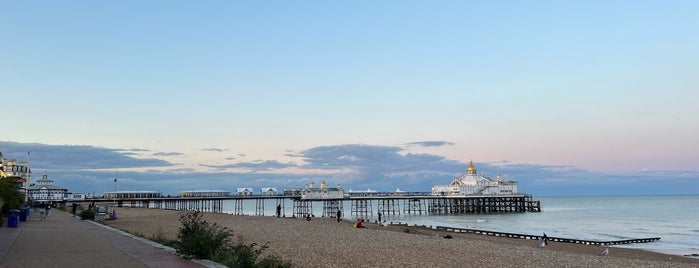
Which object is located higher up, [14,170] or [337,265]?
[14,170]

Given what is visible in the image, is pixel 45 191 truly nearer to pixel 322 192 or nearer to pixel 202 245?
pixel 322 192

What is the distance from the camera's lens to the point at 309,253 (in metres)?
17.1

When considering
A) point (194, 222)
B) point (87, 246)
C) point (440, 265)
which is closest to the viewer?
point (194, 222)

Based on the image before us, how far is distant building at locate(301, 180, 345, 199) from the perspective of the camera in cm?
9019

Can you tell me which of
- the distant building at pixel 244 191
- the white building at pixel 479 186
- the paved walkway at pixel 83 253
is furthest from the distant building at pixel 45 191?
the paved walkway at pixel 83 253

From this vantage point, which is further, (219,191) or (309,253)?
(219,191)

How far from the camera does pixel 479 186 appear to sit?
3912 inches

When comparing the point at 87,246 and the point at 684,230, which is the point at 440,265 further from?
the point at 684,230

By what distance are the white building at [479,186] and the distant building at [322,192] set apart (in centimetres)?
1937

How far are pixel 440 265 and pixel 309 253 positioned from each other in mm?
4110

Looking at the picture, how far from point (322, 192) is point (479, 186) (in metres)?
27.6

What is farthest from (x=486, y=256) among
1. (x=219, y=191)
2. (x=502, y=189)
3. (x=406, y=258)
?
(x=219, y=191)

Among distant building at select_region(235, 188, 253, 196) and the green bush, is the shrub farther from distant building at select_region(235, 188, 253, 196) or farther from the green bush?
distant building at select_region(235, 188, 253, 196)

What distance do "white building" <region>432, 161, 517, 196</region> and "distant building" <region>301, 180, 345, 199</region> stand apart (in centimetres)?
1937
